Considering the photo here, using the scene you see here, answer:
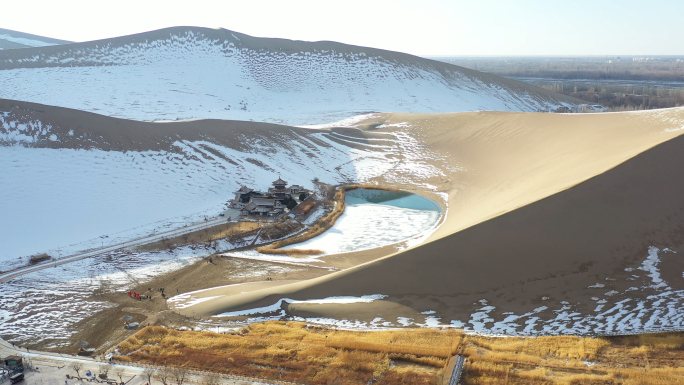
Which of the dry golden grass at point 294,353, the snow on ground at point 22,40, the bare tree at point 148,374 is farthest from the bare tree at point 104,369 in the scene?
the snow on ground at point 22,40

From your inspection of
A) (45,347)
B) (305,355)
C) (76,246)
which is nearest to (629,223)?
(305,355)

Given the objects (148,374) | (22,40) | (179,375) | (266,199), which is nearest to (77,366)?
(148,374)

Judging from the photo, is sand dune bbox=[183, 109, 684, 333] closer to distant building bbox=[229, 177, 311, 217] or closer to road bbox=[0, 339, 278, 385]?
road bbox=[0, 339, 278, 385]

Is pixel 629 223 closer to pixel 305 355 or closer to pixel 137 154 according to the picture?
pixel 305 355

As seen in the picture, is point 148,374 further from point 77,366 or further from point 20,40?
point 20,40

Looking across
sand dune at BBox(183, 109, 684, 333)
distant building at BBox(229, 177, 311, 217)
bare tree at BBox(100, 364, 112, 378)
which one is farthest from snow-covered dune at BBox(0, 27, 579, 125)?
bare tree at BBox(100, 364, 112, 378)
